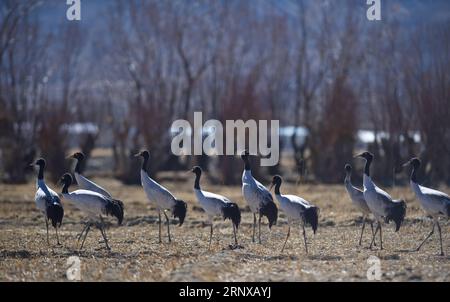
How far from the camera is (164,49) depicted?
41.0 meters

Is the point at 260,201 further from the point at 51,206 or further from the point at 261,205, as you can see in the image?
the point at 51,206

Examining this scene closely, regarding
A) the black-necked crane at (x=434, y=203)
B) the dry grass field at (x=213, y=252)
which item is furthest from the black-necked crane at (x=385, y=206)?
the dry grass field at (x=213, y=252)

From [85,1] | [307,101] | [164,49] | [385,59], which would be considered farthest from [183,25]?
[85,1]

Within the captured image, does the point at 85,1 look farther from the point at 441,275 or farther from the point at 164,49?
the point at 441,275

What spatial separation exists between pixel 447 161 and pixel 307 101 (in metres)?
10.7

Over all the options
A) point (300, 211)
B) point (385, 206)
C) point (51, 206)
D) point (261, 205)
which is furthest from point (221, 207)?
point (51, 206)

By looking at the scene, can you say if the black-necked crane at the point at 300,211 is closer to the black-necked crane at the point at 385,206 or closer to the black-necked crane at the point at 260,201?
the black-necked crane at the point at 260,201

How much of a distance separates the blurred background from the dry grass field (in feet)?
28.1

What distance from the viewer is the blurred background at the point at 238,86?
2670 centimetres

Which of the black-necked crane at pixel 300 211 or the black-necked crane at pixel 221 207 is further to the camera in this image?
the black-necked crane at pixel 221 207

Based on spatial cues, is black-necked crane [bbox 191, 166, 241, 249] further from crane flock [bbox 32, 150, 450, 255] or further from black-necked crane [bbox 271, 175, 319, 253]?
black-necked crane [bbox 271, 175, 319, 253]

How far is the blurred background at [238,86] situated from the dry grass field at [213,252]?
855 centimetres

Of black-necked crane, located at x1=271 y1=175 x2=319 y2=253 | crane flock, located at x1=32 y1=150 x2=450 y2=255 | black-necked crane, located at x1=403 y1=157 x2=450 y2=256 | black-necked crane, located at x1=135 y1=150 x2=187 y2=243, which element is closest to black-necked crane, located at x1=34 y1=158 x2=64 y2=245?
crane flock, located at x1=32 y1=150 x2=450 y2=255

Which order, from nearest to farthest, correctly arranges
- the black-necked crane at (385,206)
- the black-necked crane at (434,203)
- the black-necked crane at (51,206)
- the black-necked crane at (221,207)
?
the black-necked crane at (434,203), the black-necked crane at (385,206), the black-necked crane at (51,206), the black-necked crane at (221,207)
